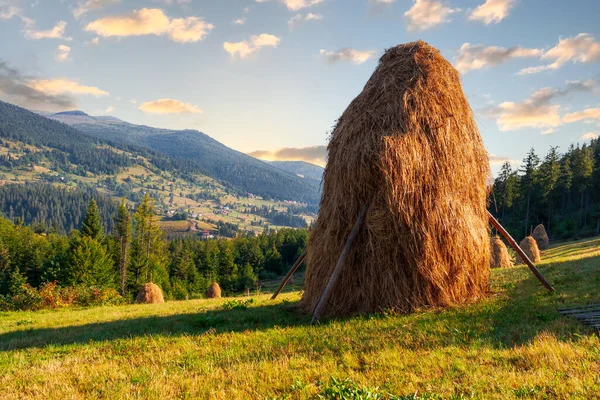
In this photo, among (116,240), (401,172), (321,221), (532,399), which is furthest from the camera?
(116,240)

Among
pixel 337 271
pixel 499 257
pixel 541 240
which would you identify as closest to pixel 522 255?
pixel 337 271

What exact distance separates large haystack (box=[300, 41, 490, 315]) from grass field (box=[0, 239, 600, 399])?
0.95 meters

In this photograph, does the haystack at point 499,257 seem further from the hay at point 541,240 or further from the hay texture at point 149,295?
the hay texture at point 149,295

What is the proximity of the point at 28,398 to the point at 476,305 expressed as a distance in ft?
30.8

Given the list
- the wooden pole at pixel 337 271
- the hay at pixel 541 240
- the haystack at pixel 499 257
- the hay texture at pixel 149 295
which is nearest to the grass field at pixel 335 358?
the wooden pole at pixel 337 271

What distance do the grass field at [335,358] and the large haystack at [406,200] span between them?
0.95 m

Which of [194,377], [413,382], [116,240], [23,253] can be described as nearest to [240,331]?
[194,377]

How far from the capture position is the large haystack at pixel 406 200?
890 centimetres

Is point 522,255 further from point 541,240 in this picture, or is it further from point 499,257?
point 541,240

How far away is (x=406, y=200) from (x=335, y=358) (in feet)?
15.5

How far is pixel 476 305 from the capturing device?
8.99 metres

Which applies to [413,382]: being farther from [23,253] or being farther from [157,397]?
[23,253]

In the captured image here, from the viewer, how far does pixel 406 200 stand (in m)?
8.91

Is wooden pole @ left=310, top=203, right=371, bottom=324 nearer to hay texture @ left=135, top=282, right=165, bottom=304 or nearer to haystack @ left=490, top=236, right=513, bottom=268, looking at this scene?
hay texture @ left=135, top=282, right=165, bottom=304
